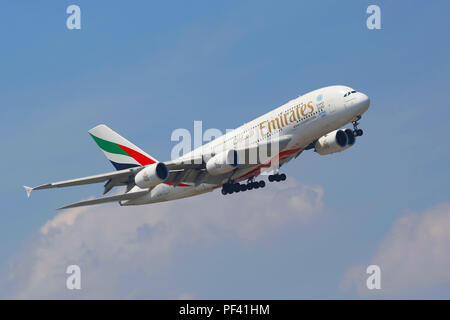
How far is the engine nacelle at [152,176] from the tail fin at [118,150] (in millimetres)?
10186

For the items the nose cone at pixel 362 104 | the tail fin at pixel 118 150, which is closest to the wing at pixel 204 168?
the nose cone at pixel 362 104

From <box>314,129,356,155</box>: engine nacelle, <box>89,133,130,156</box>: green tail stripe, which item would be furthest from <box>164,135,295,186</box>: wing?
<box>89,133,130,156</box>: green tail stripe

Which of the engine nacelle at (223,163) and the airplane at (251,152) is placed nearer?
the airplane at (251,152)

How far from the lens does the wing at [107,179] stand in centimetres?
6279

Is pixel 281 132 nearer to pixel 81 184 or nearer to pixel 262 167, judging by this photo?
pixel 262 167

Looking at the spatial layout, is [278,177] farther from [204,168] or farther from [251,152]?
[204,168]

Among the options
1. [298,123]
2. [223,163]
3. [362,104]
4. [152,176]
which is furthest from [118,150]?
[362,104]

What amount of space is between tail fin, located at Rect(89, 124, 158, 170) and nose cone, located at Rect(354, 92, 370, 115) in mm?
21863

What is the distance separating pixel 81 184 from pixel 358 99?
23.3m

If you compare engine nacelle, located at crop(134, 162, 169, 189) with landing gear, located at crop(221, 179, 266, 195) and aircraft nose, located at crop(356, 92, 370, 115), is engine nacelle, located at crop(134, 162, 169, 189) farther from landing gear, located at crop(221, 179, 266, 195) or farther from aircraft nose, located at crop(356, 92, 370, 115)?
aircraft nose, located at crop(356, 92, 370, 115)

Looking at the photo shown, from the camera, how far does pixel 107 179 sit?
65.5 meters

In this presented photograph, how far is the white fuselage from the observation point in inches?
2459

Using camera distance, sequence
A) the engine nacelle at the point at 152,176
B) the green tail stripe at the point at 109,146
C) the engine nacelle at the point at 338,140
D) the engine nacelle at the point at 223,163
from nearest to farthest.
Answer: the engine nacelle at the point at 152,176
the engine nacelle at the point at 223,163
the engine nacelle at the point at 338,140
the green tail stripe at the point at 109,146

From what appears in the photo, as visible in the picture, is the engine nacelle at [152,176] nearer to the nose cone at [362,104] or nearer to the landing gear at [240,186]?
the landing gear at [240,186]
